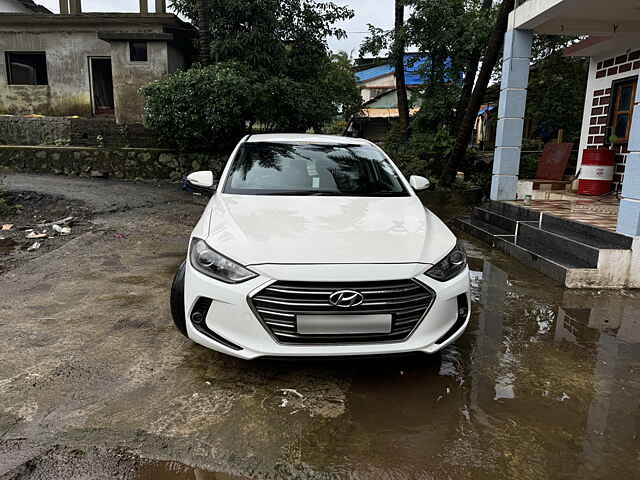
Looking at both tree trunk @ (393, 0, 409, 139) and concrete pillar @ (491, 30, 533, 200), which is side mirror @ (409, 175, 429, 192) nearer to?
concrete pillar @ (491, 30, 533, 200)

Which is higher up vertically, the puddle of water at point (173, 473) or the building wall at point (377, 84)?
the building wall at point (377, 84)

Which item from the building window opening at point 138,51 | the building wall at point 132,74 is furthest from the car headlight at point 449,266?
the building window opening at point 138,51

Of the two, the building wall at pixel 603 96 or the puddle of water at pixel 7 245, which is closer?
the puddle of water at pixel 7 245

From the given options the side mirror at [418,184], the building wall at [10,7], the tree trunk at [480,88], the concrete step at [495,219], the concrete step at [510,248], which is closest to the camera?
the side mirror at [418,184]

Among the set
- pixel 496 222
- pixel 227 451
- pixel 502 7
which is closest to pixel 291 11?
pixel 502 7

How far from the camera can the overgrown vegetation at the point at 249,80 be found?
33.6 ft

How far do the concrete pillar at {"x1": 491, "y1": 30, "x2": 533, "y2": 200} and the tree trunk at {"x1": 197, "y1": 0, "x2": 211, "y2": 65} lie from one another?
672 centimetres

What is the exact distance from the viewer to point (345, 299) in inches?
98.9

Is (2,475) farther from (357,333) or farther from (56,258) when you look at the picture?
(56,258)

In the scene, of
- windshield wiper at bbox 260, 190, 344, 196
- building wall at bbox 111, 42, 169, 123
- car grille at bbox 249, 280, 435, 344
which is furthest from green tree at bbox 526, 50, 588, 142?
car grille at bbox 249, 280, 435, 344

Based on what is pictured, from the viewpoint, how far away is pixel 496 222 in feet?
24.4

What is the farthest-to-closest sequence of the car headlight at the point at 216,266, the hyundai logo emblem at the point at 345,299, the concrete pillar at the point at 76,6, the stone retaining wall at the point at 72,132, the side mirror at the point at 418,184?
the concrete pillar at the point at 76,6, the stone retaining wall at the point at 72,132, the side mirror at the point at 418,184, the car headlight at the point at 216,266, the hyundai logo emblem at the point at 345,299

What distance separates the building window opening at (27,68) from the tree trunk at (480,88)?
12.6 metres

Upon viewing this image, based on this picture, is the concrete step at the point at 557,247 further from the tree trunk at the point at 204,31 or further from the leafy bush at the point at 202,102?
the tree trunk at the point at 204,31
